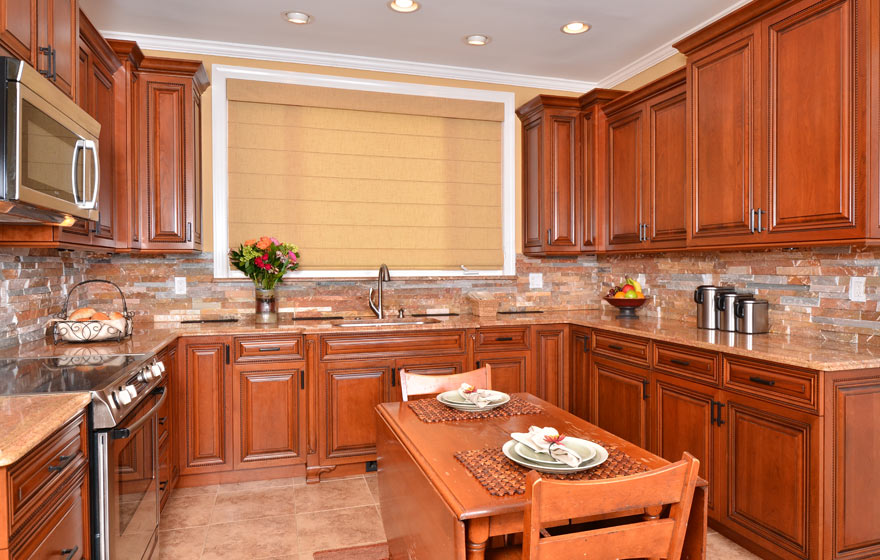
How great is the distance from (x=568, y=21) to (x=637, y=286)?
1.83 m

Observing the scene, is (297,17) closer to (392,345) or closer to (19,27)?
(19,27)

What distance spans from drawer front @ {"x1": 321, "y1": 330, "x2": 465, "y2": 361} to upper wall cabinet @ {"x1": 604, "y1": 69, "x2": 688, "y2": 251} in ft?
4.57

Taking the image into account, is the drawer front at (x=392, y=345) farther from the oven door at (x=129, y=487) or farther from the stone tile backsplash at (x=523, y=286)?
the oven door at (x=129, y=487)

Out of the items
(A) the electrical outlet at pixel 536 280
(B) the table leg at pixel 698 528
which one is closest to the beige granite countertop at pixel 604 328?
(A) the electrical outlet at pixel 536 280

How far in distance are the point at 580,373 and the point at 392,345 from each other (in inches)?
51.8

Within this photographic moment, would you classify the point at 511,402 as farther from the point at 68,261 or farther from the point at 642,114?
the point at 68,261

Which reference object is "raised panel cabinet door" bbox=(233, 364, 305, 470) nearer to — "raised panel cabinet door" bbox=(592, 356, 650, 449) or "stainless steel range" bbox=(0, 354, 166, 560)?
"stainless steel range" bbox=(0, 354, 166, 560)

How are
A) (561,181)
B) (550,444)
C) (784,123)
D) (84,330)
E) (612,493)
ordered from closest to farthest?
(612,493) → (550,444) → (784,123) → (84,330) → (561,181)

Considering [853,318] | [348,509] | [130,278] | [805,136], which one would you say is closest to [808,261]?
[853,318]

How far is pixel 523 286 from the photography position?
4.59 m

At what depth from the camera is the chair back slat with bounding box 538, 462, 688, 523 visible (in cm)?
112

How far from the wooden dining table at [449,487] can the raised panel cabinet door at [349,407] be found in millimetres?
1409

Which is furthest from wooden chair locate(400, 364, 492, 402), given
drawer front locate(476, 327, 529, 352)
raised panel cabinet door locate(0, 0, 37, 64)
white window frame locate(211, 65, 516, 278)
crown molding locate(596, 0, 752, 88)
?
crown molding locate(596, 0, 752, 88)

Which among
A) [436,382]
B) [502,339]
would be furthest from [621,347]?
[436,382]
